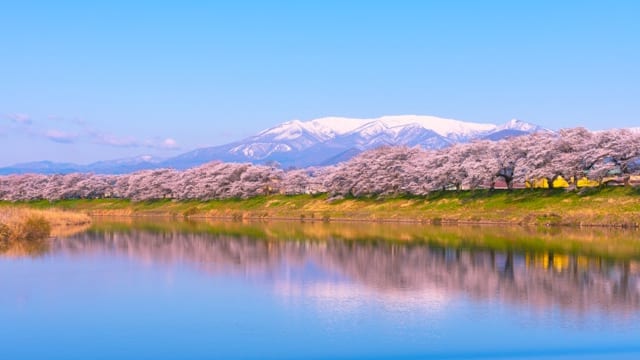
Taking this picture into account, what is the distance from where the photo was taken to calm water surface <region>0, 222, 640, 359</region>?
1931cm

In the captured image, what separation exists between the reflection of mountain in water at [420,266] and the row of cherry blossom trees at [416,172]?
109 feet

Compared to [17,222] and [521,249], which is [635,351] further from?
[17,222]

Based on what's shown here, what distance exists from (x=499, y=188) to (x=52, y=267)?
58.4m

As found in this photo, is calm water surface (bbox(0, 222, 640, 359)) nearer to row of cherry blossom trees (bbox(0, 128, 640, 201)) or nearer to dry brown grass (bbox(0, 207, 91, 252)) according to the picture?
dry brown grass (bbox(0, 207, 91, 252))

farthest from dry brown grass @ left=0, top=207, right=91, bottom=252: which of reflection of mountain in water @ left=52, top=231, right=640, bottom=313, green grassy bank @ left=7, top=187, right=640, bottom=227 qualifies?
green grassy bank @ left=7, top=187, right=640, bottom=227

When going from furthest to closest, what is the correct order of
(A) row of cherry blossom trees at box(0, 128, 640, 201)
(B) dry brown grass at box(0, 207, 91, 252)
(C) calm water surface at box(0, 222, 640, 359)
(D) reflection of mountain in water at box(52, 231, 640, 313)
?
(A) row of cherry blossom trees at box(0, 128, 640, 201) < (B) dry brown grass at box(0, 207, 91, 252) < (D) reflection of mountain in water at box(52, 231, 640, 313) < (C) calm water surface at box(0, 222, 640, 359)

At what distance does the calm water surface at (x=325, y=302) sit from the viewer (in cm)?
1931

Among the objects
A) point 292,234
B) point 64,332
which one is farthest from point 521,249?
point 64,332

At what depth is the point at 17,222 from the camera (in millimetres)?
55219

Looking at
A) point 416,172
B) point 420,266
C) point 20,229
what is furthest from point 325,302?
point 416,172

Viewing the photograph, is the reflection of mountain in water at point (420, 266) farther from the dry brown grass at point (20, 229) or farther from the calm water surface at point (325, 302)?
the dry brown grass at point (20, 229)

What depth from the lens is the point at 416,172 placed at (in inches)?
3634

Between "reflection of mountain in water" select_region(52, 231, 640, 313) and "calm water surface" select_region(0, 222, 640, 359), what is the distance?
127 mm

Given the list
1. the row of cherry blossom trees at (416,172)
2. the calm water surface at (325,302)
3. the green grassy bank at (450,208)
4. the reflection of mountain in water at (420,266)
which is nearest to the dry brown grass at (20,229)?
the reflection of mountain in water at (420,266)
